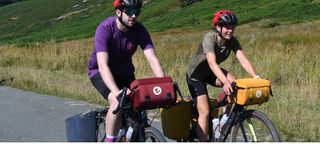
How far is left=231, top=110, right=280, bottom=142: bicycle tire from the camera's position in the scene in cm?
511

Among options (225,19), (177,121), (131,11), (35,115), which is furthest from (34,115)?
(131,11)

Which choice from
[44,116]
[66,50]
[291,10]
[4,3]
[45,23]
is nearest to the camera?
[44,116]

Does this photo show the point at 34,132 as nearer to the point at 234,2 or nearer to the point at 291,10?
the point at 291,10

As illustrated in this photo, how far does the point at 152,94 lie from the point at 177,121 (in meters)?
1.43

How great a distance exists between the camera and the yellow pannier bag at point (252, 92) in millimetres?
5207

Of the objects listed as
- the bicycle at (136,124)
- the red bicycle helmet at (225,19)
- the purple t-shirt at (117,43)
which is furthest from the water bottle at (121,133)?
the red bicycle helmet at (225,19)

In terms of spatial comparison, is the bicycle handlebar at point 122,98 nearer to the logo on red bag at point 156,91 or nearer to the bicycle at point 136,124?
the bicycle at point 136,124

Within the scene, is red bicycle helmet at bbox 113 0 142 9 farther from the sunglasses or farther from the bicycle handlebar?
the bicycle handlebar

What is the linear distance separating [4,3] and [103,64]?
164007 mm

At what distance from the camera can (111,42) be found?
532 cm

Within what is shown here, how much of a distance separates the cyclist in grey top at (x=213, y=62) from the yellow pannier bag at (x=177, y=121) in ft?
0.54

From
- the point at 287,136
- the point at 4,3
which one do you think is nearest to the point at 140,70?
the point at 287,136

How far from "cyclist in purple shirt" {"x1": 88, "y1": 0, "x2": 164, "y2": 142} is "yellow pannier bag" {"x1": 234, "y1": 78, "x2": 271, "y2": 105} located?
28.4 inches

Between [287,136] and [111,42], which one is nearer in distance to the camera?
[111,42]
